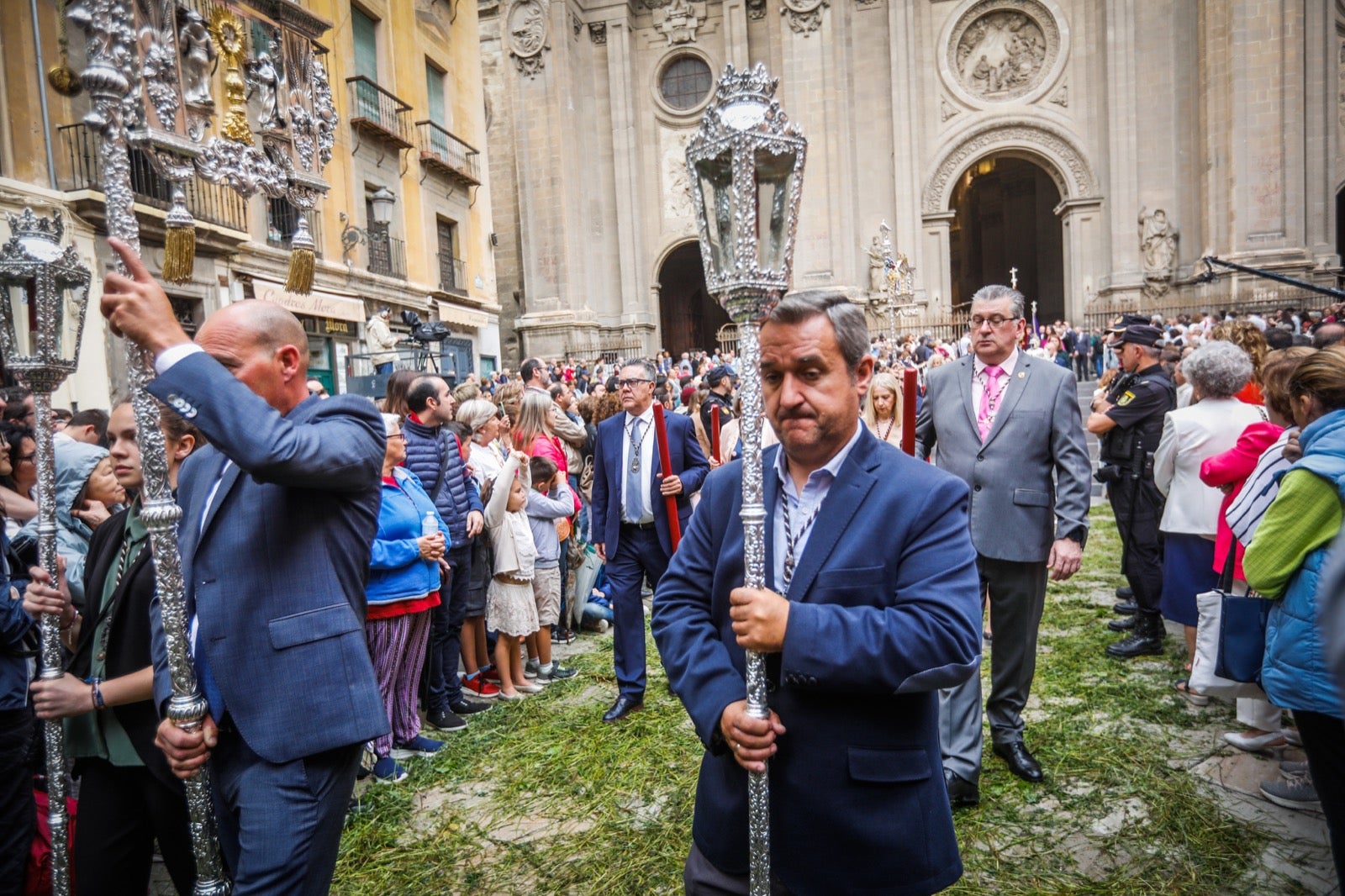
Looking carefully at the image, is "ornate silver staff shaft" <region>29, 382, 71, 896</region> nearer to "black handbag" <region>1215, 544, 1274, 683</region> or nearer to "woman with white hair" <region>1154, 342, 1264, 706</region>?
"black handbag" <region>1215, 544, 1274, 683</region>

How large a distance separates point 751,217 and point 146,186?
12379mm

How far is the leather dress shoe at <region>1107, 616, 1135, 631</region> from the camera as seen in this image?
643cm

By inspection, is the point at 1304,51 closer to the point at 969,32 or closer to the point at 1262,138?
the point at 1262,138

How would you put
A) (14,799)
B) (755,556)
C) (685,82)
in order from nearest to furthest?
(755,556) < (14,799) < (685,82)

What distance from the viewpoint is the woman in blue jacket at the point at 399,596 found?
4449mm

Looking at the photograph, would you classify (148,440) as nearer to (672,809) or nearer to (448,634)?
(672,809)

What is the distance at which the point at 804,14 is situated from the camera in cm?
2741

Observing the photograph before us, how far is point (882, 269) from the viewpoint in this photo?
90.2ft

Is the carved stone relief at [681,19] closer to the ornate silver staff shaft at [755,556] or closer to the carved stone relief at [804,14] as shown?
the carved stone relief at [804,14]

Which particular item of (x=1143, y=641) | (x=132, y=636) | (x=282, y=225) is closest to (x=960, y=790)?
(x=1143, y=641)

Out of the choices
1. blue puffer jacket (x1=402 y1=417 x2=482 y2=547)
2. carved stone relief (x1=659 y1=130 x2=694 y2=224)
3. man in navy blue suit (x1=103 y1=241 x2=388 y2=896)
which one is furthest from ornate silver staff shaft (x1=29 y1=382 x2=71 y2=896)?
carved stone relief (x1=659 y1=130 x2=694 y2=224)

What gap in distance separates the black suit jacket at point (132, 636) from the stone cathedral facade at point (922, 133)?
23.2 metres

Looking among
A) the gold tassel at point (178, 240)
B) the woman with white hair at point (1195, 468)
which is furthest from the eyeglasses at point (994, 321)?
the gold tassel at point (178, 240)

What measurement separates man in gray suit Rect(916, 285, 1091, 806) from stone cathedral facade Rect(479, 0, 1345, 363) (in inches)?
838
